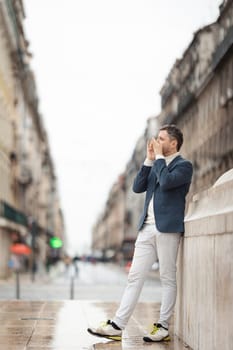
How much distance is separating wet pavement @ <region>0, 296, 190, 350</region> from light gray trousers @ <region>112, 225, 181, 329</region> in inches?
10.8

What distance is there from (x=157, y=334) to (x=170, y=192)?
1277 millimetres

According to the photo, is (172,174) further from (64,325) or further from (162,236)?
(64,325)

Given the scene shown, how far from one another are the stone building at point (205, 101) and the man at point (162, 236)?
26483 mm

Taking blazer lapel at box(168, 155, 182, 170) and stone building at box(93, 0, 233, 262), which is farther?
stone building at box(93, 0, 233, 262)

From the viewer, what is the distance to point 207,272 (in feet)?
22.1

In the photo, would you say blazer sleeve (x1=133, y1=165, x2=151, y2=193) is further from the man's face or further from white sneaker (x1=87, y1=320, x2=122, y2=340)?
white sneaker (x1=87, y1=320, x2=122, y2=340)

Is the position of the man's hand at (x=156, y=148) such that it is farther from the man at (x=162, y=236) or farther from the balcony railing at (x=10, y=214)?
the balcony railing at (x=10, y=214)

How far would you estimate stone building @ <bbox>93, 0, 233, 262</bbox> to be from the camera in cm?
4081

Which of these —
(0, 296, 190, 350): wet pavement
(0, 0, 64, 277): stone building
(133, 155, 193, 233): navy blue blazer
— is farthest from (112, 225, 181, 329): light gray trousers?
(0, 0, 64, 277): stone building

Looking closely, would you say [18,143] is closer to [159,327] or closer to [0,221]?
[0,221]

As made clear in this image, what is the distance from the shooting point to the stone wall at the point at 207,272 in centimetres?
609

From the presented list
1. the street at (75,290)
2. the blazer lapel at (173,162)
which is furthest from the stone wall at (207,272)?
the street at (75,290)

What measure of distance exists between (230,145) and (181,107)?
16285 mm

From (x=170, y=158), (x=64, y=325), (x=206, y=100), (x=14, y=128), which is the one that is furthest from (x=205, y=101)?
(x=170, y=158)
